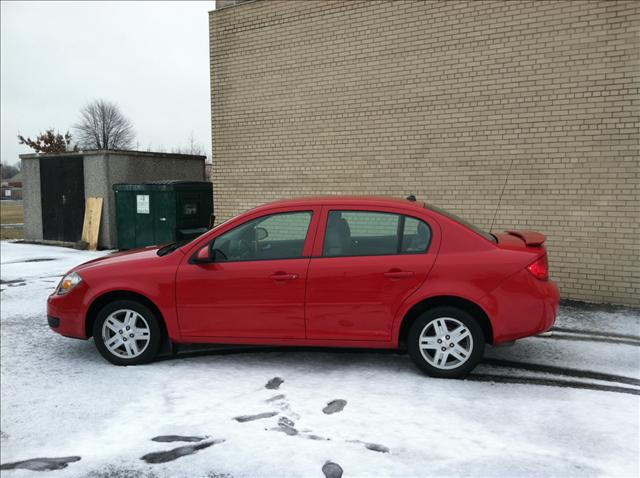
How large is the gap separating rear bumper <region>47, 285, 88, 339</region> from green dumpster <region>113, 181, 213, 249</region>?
604 centimetres


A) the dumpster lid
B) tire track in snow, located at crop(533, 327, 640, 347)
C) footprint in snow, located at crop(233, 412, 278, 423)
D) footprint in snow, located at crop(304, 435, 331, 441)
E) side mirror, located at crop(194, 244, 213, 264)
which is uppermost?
the dumpster lid

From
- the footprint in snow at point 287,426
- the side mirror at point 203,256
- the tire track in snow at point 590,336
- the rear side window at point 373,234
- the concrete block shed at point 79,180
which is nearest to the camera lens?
the footprint in snow at point 287,426

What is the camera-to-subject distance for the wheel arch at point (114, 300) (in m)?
4.88

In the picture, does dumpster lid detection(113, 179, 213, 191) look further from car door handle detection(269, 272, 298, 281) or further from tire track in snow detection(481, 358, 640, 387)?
tire track in snow detection(481, 358, 640, 387)

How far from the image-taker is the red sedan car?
14.6ft

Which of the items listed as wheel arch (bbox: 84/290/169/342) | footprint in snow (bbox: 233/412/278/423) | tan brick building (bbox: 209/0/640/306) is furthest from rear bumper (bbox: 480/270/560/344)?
tan brick building (bbox: 209/0/640/306)

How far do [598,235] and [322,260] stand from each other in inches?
172

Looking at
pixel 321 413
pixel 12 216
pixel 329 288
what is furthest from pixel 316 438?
pixel 12 216

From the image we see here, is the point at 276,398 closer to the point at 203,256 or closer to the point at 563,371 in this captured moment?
the point at 203,256

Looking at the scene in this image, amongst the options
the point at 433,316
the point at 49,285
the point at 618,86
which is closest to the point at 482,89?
the point at 618,86

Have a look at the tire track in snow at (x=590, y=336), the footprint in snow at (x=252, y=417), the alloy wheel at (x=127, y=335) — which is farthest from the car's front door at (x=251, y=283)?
the tire track in snow at (x=590, y=336)

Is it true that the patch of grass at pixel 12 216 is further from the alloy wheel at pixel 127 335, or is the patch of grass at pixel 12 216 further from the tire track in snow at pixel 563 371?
the tire track in snow at pixel 563 371

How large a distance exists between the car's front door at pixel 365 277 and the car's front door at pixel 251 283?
14 cm

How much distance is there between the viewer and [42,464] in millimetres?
3242
